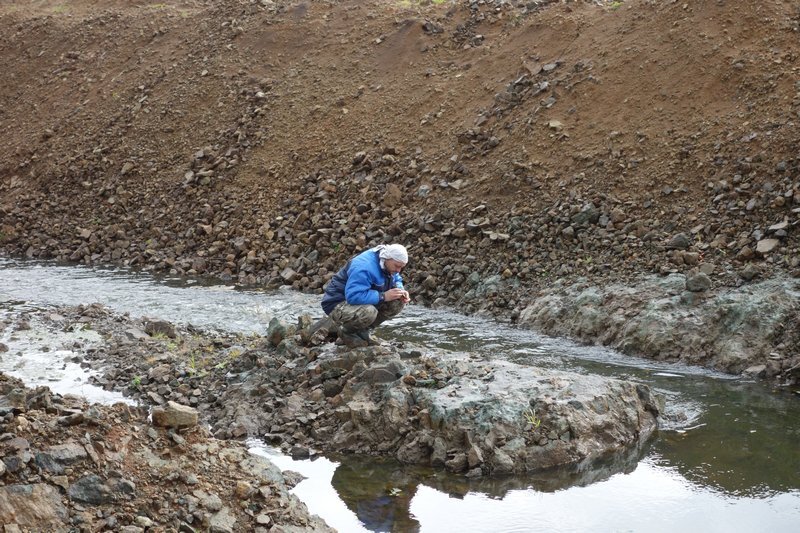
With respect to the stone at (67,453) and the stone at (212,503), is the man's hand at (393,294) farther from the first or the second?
the stone at (67,453)

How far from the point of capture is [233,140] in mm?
20172

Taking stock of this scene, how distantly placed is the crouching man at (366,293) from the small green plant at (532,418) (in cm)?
165

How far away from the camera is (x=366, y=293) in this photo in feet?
29.2

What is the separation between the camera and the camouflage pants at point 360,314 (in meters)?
9.04

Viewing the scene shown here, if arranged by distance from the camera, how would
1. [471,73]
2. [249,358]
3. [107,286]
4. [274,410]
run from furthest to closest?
[471,73], [107,286], [249,358], [274,410]

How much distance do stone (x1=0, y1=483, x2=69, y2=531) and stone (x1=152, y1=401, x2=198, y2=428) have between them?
3.99ft

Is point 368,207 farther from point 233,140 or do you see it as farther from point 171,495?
point 171,495

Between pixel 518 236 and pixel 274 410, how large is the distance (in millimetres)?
6902

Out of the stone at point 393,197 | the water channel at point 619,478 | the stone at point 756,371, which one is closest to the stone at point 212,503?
the water channel at point 619,478

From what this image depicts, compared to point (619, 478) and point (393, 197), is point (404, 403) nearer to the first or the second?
point (619, 478)

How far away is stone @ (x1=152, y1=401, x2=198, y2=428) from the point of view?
6.80m

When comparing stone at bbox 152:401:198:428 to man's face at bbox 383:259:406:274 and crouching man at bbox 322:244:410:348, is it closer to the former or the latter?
crouching man at bbox 322:244:410:348

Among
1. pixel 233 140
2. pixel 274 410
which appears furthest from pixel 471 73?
pixel 274 410

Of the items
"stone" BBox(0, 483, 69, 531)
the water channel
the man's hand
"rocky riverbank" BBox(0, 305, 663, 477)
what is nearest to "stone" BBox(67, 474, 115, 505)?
"stone" BBox(0, 483, 69, 531)
